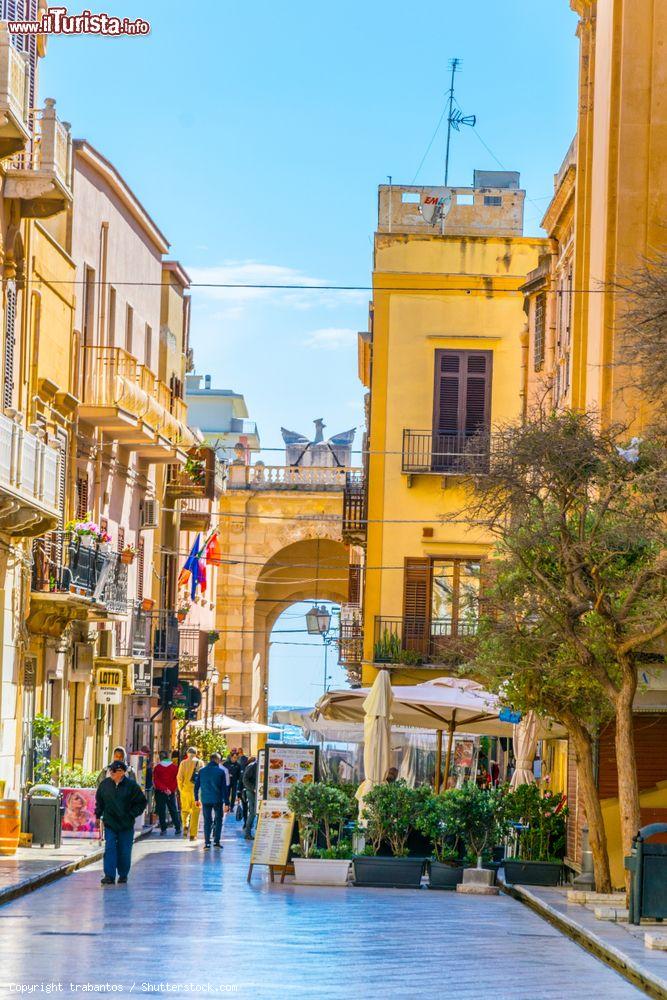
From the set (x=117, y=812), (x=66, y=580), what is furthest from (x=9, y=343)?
(x=117, y=812)

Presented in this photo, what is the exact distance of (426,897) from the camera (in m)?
19.8

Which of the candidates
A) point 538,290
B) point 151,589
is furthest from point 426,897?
point 151,589

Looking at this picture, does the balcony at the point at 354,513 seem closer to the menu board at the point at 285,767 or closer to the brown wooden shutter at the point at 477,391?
the brown wooden shutter at the point at 477,391

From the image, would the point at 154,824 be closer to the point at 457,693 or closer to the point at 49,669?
the point at 49,669

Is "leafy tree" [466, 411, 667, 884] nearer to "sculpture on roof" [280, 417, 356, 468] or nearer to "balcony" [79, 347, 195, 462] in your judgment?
"balcony" [79, 347, 195, 462]

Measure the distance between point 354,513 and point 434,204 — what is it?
23.9ft

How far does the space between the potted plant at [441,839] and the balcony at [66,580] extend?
923 centimetres

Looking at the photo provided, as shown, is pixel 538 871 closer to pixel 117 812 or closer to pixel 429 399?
pixel 117 812

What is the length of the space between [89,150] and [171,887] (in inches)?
694

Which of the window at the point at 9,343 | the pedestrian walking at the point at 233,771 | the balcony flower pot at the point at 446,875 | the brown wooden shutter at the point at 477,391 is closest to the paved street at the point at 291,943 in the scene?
the balcony flower pot at the point at 446,875

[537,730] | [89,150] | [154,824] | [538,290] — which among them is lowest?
[154,824]

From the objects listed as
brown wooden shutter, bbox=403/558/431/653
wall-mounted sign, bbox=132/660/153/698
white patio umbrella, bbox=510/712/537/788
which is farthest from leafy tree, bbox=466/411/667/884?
wall-mounted sign, bbox=132/660/153/698

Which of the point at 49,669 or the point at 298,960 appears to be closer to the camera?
the point at 298,960

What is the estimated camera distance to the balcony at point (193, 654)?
154 feet
